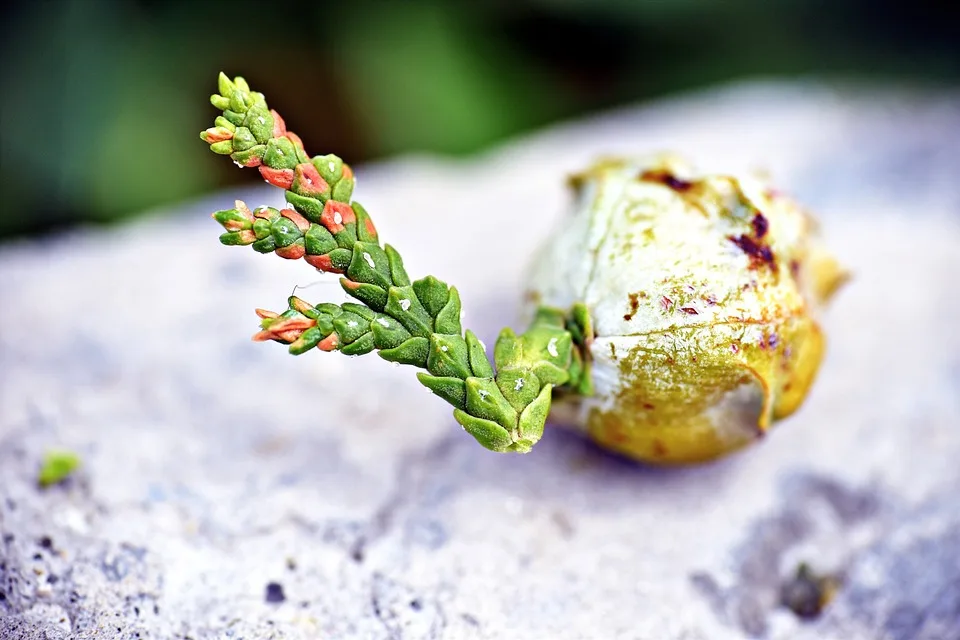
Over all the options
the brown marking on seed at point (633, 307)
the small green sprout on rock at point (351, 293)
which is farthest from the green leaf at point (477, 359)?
the brown marking on seed at point (633, 307)

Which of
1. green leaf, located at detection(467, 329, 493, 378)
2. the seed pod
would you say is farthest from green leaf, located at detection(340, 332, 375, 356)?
the seed pod

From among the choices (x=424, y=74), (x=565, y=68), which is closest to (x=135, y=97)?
(x=424, y=74)

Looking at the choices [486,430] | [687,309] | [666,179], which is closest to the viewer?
[486,430]

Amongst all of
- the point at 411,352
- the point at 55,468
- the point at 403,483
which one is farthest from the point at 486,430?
the point at 55,468

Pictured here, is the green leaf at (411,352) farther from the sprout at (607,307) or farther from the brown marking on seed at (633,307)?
the brown marking on seed at (633,307)

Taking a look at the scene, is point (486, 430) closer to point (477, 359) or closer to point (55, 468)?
point (477, 359)

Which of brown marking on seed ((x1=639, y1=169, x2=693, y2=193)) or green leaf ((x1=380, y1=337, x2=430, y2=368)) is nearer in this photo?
green leaf ((x1=380, y1=337, x2=430, y2=368))

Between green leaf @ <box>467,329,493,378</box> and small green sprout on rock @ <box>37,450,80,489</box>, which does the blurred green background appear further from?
green leaf @ <box>467,329,493,378</box>

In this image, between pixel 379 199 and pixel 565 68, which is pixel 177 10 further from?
pixel 565 68
